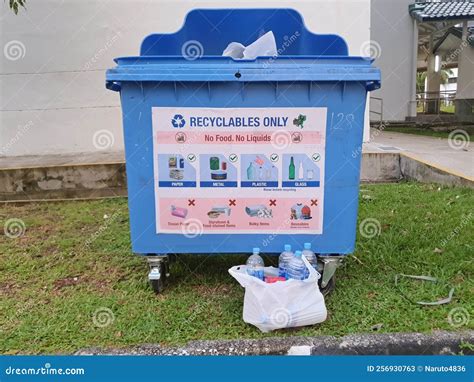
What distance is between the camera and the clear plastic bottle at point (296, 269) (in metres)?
2.29

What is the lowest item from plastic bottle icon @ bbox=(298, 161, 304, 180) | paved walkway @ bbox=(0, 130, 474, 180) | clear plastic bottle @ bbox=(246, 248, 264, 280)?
clear plastic bottle @ bbox=(246, 248, 264, 280)

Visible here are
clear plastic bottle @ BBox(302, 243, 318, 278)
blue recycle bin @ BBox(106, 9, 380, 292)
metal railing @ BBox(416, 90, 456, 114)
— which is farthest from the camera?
metal railing @ BBox(416, 90, 456, 114)

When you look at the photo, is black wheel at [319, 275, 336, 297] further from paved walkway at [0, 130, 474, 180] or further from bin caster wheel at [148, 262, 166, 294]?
paved walkway at [0, 130, 474, 180]

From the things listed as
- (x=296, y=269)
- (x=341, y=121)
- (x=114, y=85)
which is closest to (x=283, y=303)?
(x=296, y=269)

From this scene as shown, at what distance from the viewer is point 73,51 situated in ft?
21.1

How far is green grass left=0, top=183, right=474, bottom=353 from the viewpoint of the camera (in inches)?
89.6

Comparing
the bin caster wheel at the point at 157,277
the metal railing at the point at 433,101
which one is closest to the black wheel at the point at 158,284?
the bin caster wheel at the point at 157,277

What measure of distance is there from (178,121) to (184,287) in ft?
A: 3.76

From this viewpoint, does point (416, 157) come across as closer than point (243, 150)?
No

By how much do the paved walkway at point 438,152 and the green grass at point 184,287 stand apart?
1.34 m

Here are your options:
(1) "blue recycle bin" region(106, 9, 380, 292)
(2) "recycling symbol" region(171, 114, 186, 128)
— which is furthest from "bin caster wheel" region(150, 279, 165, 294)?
(2) "recycling symbol" region(171, 114, 186, 128)

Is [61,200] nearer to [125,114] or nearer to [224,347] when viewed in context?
[125,114]

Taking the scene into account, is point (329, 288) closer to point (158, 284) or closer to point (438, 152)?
point (158, 284)

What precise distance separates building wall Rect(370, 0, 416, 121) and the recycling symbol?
418 inches
